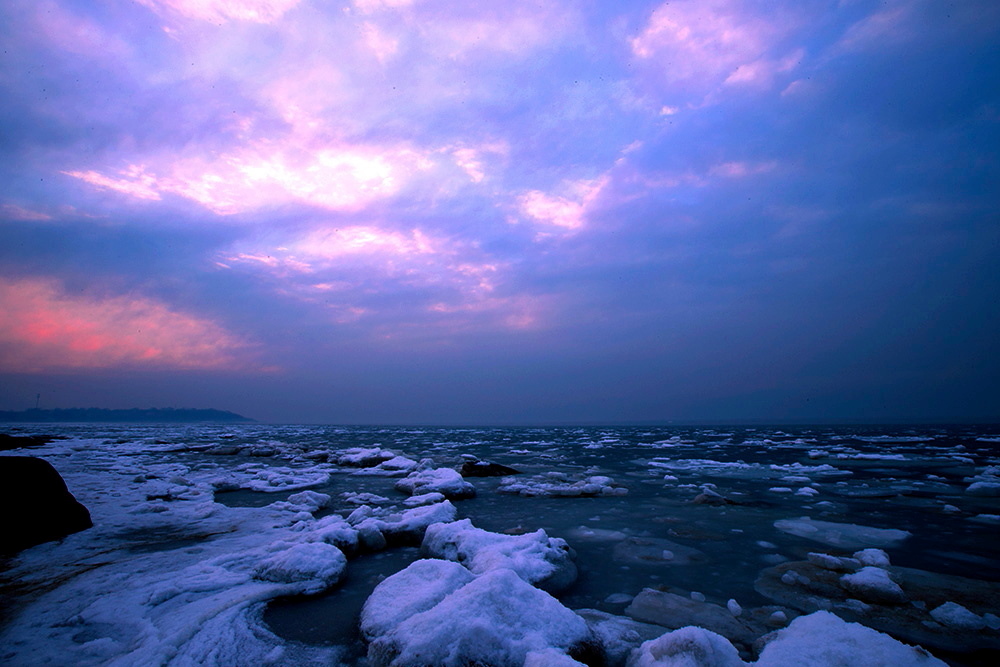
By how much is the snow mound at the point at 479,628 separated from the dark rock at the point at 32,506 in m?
4.80

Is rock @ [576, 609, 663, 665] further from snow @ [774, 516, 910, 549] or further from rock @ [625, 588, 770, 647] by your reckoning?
snow @ [774, 516, 910, 549]

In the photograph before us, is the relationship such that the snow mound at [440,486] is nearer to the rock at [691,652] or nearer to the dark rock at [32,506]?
the dark rock at [32,506]

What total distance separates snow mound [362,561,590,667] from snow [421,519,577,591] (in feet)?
2.77

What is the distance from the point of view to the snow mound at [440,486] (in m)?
8.42

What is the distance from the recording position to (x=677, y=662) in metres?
2.21

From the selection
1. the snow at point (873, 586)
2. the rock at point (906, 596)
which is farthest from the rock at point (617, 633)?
the snow at point (873, 586)

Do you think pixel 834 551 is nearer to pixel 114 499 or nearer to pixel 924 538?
pixel 924 538

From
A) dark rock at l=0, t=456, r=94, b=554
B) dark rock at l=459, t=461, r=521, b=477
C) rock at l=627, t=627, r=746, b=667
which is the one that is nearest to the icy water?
dark rock at l=459, t=461, r=521, b=477

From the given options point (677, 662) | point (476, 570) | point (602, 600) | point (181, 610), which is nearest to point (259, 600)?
point (181, 610)

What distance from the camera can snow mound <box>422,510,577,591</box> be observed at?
3.93m

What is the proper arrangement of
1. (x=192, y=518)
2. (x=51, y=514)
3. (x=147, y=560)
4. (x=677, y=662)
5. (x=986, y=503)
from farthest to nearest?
(x=986, y=503) → (x=192, y=518) → (x=51, y=514) → (x=147, y=560) → (x=677, y=662)

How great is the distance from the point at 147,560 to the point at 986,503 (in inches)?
496

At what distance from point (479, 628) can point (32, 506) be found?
605cm

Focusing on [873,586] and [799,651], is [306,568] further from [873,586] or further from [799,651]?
[873,586]
